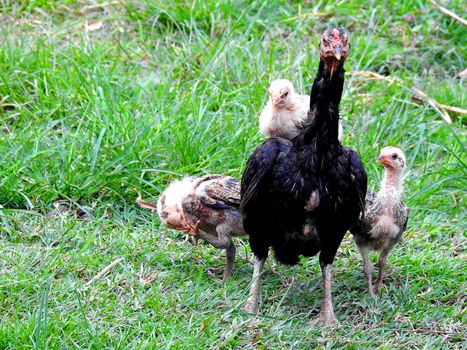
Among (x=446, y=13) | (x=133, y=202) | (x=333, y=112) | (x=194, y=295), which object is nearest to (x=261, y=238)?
(x=194, y=295)

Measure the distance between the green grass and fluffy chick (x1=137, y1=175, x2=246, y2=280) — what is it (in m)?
0.20

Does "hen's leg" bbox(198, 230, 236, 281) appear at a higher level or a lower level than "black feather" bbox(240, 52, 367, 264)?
lower

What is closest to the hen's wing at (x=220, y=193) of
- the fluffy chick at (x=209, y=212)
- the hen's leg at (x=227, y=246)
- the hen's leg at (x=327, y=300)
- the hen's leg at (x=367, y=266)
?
the fluffy chick at (x=209, y=212)

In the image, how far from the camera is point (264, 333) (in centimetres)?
492

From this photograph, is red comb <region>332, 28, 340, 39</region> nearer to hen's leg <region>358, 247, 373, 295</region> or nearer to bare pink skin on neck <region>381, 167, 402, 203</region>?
bare pink skin on neck <region>381, 167, 402, 203</region>

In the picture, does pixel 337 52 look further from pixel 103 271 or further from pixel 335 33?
pixel 103 271

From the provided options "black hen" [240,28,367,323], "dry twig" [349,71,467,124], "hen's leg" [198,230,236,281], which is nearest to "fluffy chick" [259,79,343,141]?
"black hen" [240,28,367,323]

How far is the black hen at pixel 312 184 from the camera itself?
4855 millimetres

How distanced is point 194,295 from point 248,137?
5.75ft

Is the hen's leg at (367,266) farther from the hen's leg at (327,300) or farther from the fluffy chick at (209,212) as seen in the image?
the fluffy chick at (209,212)

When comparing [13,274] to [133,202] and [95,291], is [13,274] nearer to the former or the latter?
[95,291]

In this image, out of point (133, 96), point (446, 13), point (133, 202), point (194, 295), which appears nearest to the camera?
point (194, 295)

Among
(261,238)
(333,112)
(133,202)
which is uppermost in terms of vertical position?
(333,112)

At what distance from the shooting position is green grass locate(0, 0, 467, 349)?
5.02 metres
